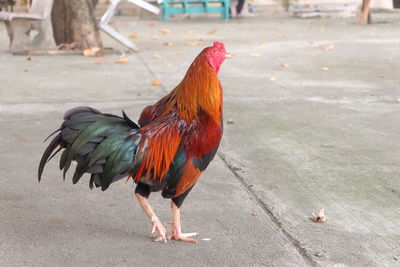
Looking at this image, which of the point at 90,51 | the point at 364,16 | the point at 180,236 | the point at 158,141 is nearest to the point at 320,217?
the point at 180,236

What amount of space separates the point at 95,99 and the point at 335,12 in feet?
43.9

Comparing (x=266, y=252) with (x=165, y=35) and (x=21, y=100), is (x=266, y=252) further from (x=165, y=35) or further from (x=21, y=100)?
(x=165, y=35)

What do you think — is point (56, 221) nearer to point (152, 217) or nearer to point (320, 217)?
point (152, 217)

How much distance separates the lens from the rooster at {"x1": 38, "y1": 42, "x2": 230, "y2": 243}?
310 centimetres

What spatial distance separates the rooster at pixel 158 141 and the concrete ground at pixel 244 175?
1.25 ft

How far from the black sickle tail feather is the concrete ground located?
441 millimetres

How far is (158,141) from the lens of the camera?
3209 mm

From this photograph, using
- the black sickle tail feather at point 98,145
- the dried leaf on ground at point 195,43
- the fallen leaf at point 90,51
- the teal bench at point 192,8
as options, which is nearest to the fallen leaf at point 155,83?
the fallen leaf at point 90,51

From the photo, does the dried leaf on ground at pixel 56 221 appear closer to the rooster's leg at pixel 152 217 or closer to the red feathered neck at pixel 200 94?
the rooster's leg at pixel 152 217

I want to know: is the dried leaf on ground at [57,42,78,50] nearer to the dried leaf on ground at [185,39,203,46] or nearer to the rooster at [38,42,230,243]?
the dried leaf on ground at [185,39,203,46]

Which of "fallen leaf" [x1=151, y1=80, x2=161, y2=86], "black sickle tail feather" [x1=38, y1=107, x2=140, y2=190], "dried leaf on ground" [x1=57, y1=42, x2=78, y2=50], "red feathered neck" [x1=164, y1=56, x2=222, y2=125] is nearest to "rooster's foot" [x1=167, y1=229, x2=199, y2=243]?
"black sickle tail feather" [x1=38, y1=107, x2=140, y2=190]

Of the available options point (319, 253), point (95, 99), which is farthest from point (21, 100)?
point (319, 253)

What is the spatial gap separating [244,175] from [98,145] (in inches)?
66.0

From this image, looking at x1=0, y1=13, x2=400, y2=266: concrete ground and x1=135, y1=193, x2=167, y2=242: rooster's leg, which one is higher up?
x1=135, y1=193, x2=167, y2=242: rooster's leg
